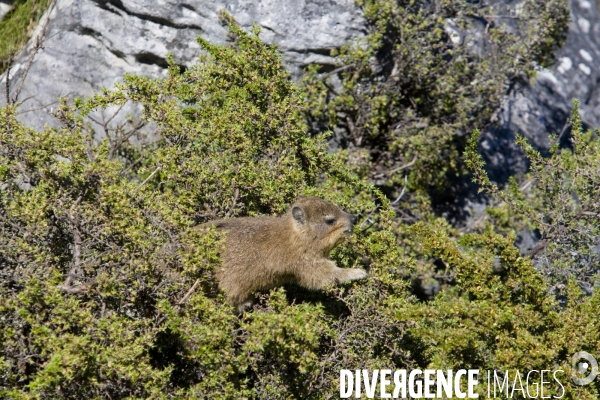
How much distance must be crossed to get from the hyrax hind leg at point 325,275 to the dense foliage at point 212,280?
0.32 feet

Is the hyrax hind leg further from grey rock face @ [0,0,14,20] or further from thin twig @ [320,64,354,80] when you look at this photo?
grey rock face @ [0,0,14,20]

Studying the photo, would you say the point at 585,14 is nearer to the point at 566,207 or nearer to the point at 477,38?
the point at 477,38

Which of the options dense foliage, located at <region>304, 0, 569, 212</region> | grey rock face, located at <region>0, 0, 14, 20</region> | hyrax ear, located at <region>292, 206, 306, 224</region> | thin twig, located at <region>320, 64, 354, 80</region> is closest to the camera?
hyrax ear, located at <region>292, 206, 306, 224</region>

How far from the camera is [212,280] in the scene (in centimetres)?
549

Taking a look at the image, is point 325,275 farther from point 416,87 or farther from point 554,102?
point 554,102

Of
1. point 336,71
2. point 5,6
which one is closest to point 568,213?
point 336,71

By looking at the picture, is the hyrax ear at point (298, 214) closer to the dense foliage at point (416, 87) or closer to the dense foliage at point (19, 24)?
the dense foliage at point (416, 87)

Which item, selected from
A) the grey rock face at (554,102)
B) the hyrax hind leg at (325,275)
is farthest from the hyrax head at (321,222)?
the grey rock face at (554,102)

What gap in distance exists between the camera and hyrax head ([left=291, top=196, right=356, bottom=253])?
21.0ft

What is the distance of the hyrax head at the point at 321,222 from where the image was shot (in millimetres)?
6398

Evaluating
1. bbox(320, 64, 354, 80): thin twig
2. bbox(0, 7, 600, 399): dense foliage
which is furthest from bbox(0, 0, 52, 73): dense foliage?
bbox(320, 64, 354, 80): thin twig

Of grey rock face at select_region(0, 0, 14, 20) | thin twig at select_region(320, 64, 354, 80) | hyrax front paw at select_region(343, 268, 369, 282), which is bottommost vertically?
hyrax front paw at select_region(343, 268, 369, 282)

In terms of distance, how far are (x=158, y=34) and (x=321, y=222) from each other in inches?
154

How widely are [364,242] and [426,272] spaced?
81.2 inches
